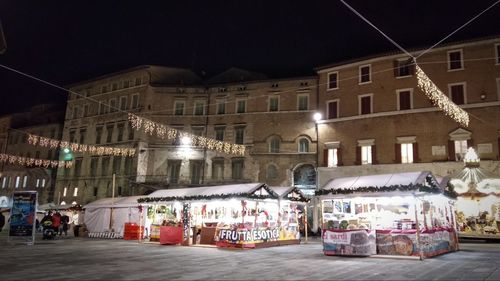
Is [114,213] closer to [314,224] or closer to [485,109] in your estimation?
[314,224]

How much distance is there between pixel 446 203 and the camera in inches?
737

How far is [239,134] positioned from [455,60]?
65.4 ft

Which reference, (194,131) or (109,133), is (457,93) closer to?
(194,131)

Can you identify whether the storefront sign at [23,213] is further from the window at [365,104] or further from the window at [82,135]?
the window at [82,135]

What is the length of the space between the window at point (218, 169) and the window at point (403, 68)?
59.8 feet

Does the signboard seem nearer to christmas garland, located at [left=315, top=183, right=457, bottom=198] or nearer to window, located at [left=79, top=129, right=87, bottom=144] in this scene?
christmas garland, located at [left=315, top=183, right=457, bottom=198]

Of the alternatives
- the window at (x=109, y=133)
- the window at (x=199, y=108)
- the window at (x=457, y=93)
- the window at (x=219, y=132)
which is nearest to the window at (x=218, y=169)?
the window at (x=219, y=132)

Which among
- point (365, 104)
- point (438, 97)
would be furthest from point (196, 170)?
point (438, 97)

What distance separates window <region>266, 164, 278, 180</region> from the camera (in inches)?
1479

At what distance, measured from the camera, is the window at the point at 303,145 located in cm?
3675

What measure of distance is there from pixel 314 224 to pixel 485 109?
52.2 feet

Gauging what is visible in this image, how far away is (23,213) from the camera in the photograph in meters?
20.8

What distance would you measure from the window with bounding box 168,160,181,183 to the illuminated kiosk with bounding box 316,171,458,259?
969 inches

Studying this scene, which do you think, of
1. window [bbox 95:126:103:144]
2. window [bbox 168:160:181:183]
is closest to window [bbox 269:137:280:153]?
window [bbox 168:160:181:183]
